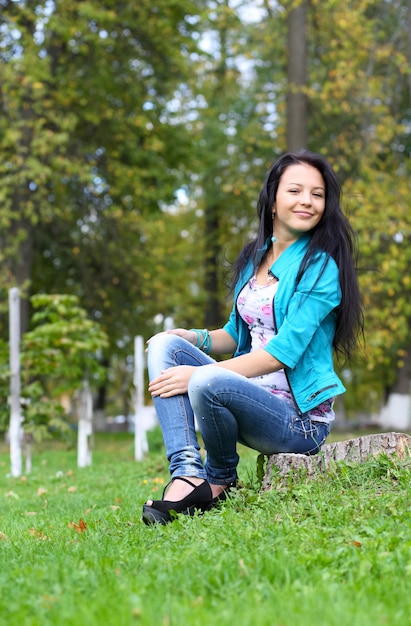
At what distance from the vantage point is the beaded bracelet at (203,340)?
14.1ft

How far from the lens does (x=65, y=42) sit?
14.2 meters

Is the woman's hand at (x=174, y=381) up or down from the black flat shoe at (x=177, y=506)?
up

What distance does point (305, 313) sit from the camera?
147 inches

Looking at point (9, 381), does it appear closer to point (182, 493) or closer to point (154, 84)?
point (182, 493)

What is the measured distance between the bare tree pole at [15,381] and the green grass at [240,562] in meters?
3.70

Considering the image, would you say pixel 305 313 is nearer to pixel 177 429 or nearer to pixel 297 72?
pixel 177 429

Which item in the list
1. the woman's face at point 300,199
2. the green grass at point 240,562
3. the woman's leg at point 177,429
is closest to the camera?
the green grass at point 240,562

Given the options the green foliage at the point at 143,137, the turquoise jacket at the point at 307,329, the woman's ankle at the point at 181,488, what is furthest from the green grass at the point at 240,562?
the green foliage at the point at 143,137

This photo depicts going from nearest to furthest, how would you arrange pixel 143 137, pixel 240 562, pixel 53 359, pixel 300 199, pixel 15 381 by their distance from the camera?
pixel 240 562 < pixel 300 199 < pixel 15 381 < pixel 53 359 < pixel 143 137

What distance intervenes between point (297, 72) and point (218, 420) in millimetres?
10059

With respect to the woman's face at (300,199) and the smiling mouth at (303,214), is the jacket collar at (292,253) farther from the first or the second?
the smiling mouth at (303,214)

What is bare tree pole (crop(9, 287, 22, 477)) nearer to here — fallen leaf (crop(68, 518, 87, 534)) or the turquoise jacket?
fallen leaf (crop(68, 518, 87, 534))

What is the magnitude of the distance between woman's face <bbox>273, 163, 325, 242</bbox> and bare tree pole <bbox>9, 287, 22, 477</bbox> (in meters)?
4.41

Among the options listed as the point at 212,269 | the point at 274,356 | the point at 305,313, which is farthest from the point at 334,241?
the point at 212,269
